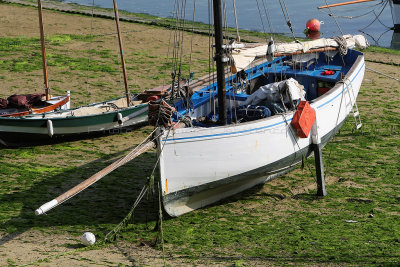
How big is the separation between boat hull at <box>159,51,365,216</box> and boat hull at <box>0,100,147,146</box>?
4.03m

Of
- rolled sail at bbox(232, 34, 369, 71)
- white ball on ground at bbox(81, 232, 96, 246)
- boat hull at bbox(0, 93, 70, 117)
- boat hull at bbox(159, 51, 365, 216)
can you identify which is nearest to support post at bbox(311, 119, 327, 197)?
boat hull at bbox(159, 51, 365, 216)

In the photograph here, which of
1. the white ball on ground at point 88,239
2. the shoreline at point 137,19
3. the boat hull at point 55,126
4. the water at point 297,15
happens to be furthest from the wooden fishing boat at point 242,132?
the water at point 297,15

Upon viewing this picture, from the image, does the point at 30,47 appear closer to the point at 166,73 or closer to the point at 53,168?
the point at 166,73

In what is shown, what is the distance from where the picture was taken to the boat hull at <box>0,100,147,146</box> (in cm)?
1634

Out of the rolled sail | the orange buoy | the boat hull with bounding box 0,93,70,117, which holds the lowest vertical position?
the boat hull with bounding box 0,93,70,117

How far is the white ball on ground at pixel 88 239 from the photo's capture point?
10.9 meters

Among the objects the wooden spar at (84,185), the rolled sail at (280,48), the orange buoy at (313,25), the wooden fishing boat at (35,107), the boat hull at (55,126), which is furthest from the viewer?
the orange buoy at (313,25)

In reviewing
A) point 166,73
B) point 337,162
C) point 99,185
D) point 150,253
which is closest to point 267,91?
point 337,162

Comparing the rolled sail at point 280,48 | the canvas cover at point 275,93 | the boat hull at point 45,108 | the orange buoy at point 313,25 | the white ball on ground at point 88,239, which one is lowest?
the white ball on ground at point 88,239

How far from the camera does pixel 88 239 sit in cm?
1087

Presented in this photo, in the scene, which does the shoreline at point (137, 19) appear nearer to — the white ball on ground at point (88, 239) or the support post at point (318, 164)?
the support post at point (318, 164)

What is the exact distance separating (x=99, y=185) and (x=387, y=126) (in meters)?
9.08

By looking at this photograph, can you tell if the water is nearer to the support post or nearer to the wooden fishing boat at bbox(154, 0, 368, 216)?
the wooden fishing boat at bbox(154, 0, 368, 216)

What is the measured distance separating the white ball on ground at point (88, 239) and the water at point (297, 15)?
84.5ft
